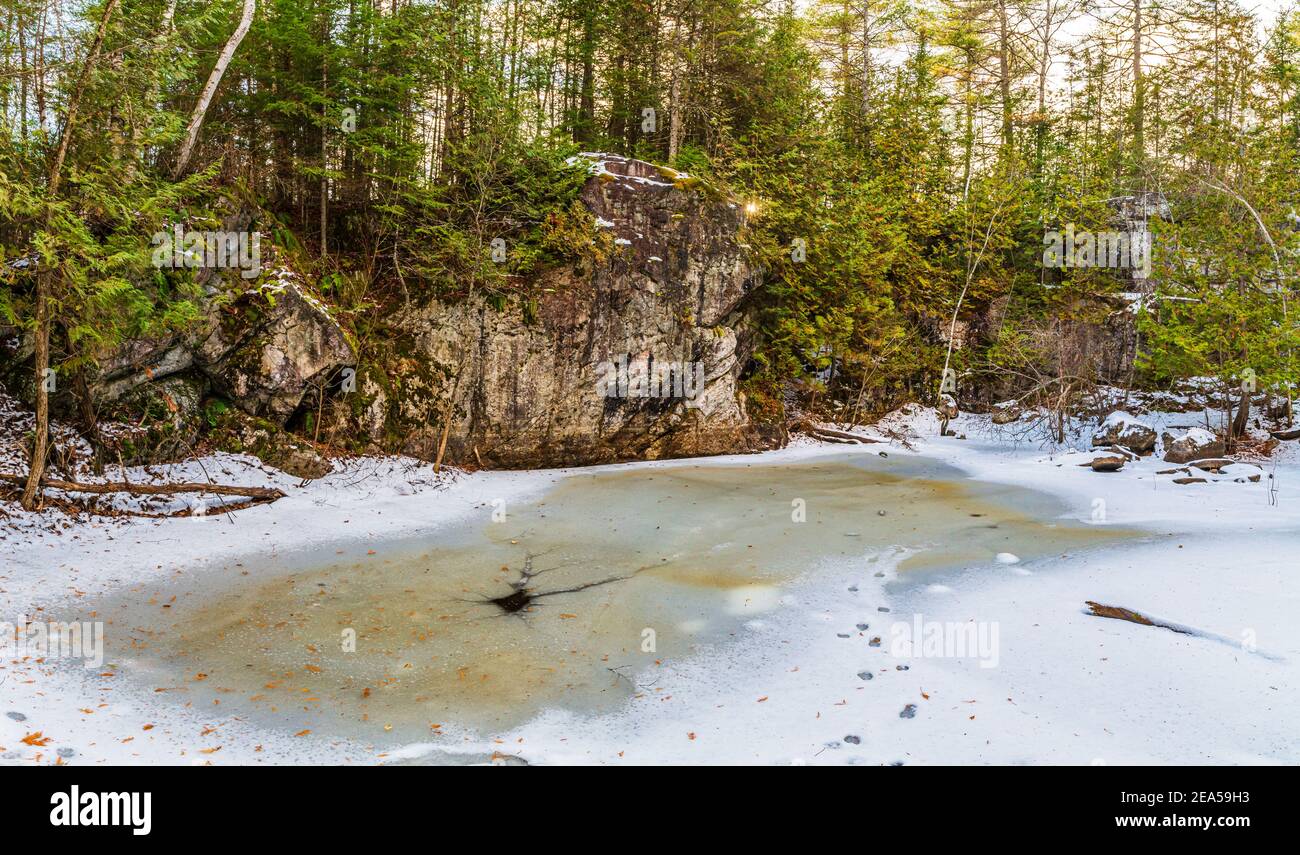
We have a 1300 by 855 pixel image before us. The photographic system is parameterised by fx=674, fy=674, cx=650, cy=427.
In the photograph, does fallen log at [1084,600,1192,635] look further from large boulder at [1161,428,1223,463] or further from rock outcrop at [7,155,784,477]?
large boulder at [1161,428,1223,463]

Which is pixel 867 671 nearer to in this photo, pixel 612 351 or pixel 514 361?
pixel 514 361

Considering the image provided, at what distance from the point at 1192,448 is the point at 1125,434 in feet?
4.84

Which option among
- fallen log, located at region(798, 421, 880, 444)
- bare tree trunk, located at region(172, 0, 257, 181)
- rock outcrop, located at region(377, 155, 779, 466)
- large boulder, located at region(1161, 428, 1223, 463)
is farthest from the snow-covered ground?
fallen log, located at region(798, 421, 880, 444)

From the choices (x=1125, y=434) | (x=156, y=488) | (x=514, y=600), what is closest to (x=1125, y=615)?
(x=514, y=600)

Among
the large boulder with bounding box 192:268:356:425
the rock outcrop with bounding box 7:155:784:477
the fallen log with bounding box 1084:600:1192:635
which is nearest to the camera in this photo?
the fallen log with bounding box 1084:600:1192:635

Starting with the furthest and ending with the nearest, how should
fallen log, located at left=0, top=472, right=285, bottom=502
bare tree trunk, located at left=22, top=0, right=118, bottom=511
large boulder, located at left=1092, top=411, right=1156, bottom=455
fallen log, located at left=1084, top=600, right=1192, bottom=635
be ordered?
large boulder, located at left=1092, top=411, right=1156, bottom=455 < fallen log, located at left=0, top=472, right=285, bottom=502 < bare tree trunk, located at left=22, top=0, right=118, bottom=511 < fallen log, located at left=1084, top=600, right=1192, bottom=635

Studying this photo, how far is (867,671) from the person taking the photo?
5512mm

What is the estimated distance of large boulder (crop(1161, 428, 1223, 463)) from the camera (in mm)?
14781

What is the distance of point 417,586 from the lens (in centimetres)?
735

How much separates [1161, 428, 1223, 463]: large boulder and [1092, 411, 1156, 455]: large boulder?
45 cm

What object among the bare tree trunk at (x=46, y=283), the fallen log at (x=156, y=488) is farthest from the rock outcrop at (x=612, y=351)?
the bare tree trunk at (x=46, y=283)

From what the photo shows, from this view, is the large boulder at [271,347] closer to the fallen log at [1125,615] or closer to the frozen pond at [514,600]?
the frozen pond at [514,600]

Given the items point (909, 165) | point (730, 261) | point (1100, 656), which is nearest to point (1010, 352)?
point (909, 165)

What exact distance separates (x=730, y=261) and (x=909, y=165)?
12.6 m
